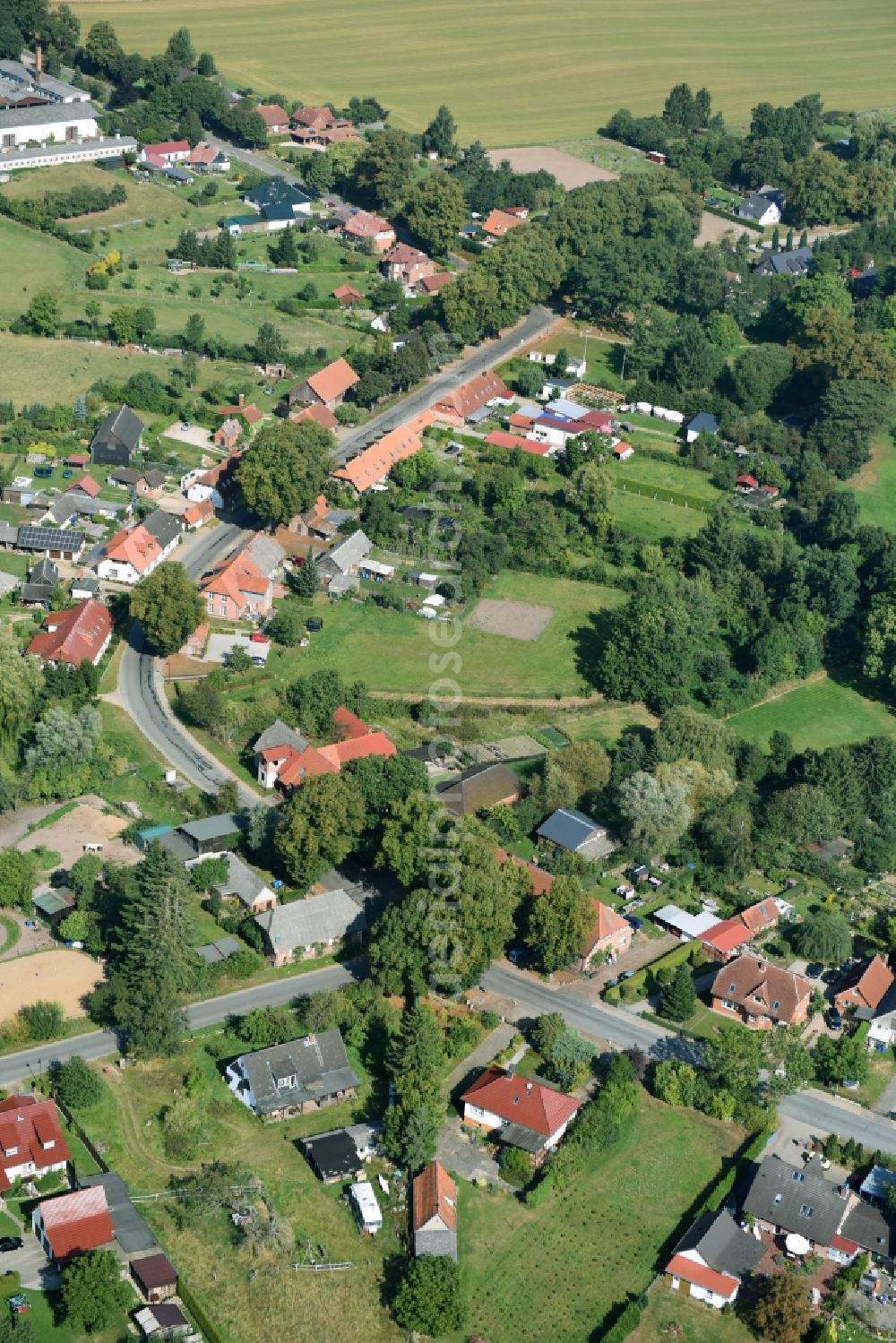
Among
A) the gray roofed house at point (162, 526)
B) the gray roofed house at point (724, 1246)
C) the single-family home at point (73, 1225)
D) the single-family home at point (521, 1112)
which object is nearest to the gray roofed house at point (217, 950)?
the single-family home at point (521, 1112)

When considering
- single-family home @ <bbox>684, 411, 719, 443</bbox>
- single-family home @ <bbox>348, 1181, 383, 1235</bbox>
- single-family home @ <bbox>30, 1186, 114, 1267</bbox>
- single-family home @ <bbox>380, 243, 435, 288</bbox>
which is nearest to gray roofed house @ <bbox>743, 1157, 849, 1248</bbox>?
single-family home @ <bbox>348, 1181, 383, 1235</bbox>

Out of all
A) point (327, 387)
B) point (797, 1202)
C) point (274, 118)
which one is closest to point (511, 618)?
point (327, 387)

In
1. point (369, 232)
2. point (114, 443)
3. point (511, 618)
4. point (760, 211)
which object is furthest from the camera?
point (760, 211)

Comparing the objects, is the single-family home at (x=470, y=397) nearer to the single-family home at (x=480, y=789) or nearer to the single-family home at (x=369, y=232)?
the single-family home at (x=369, y=232)

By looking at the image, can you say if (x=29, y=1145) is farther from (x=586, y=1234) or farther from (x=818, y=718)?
(x=818, y=718)

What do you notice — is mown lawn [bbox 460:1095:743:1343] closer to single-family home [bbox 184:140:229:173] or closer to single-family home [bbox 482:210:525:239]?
single-family home [bbox 482:210:525:239]

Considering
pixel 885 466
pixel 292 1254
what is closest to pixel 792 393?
pixel 885 466

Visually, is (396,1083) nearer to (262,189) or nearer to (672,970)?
(672,970)
